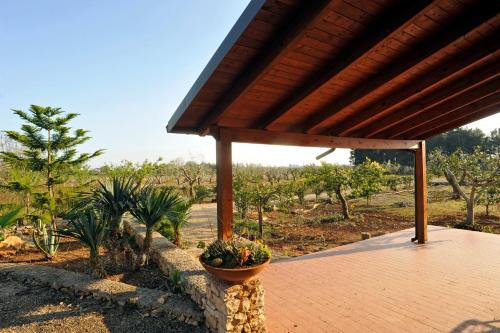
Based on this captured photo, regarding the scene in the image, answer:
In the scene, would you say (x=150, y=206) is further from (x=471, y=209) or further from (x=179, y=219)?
(x=471, y=209)

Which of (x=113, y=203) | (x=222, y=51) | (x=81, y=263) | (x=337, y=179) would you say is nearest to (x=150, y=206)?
(x=113, y=203)

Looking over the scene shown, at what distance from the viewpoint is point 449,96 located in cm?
432

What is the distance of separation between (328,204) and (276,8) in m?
15.1

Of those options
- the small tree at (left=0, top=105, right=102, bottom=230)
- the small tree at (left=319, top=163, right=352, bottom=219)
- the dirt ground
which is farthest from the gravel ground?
the small tree at (left=319, top=163, right=352, bottom=219)

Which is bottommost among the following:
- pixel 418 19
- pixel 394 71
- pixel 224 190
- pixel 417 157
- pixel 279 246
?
pixel 279 246

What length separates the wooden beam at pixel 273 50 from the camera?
232cm

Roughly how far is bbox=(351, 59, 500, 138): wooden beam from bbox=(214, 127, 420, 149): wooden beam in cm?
24

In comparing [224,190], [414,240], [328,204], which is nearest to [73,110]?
[224,190]

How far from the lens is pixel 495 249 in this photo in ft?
21.4

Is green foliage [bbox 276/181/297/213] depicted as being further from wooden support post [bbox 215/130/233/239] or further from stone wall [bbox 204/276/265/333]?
stone wall [bbox 204/276/265/333]

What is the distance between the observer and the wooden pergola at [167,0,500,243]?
8.30 ft

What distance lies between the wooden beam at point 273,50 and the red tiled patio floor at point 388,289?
2.81m

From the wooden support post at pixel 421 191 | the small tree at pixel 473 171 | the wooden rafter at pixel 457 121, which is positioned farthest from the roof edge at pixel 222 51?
the small tree at pixel 473 171

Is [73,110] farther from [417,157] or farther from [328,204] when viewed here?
[328,204]
